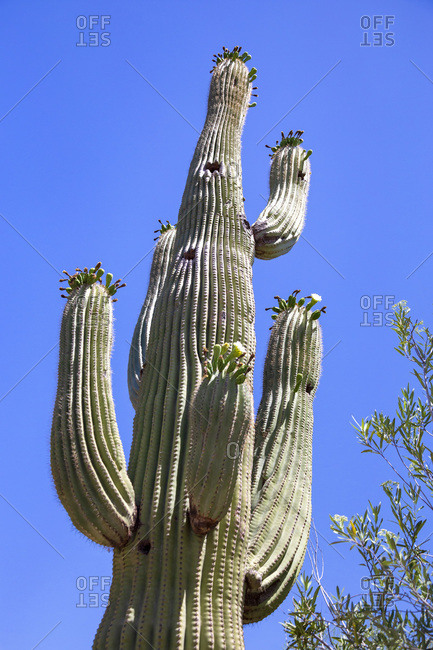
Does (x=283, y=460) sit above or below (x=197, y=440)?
above

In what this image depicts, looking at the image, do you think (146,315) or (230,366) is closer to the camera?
(230,366)

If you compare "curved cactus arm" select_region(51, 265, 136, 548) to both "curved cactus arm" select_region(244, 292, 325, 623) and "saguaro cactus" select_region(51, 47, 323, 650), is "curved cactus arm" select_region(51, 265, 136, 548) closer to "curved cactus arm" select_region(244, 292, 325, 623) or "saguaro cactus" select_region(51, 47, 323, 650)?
"saguaro cactus" select_region(51, 47, 323, 650)

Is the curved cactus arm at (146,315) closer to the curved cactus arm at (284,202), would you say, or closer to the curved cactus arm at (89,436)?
the curved cactus arm at (284,202)

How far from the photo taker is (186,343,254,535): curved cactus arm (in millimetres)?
3420

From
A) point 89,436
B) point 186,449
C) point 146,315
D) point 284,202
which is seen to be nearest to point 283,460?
point 186,449

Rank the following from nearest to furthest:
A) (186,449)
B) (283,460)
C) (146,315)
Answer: (186,449)
(283,460)
(146,315)

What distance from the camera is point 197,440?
3.50 metres

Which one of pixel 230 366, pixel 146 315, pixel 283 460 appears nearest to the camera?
pixel 230 366

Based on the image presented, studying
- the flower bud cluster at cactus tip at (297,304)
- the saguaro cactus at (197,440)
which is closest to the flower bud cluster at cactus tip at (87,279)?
the saguaro cactus at (197,440)

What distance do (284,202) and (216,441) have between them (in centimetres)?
279

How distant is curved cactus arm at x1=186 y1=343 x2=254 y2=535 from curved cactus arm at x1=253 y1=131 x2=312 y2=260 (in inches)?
76.2

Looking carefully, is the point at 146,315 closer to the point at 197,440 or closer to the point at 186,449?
the point at 186,449

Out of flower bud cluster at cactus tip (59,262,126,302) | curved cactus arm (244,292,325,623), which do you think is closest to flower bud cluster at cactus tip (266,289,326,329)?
curved cactus arm (244,292,325,623)

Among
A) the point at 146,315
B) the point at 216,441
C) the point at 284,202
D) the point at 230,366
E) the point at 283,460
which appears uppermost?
the point at 284,202
